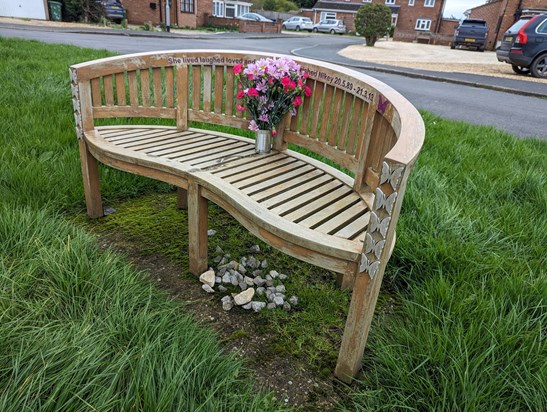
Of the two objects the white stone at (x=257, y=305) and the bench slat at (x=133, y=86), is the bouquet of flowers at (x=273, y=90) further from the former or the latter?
the white stone at (x=257, y=305)

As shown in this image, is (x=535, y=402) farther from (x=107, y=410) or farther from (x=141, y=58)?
(x=141, y=58)

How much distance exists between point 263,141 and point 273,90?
36 cm

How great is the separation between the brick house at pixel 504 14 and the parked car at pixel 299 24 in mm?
21903

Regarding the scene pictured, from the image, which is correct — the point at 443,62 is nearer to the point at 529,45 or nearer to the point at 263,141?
the point at 529,45

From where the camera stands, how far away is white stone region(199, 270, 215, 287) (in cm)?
246

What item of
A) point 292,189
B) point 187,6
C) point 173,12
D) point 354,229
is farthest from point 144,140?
point 187,6

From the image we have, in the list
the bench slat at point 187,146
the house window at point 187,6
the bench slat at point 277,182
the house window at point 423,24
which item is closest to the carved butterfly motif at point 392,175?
the bench slat at point 277,182

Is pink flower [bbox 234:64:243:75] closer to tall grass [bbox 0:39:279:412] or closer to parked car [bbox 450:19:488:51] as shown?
tall grass [bbox 0:39:279:412]

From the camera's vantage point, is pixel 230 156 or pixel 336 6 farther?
pixel 336 6

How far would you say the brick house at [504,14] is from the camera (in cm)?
2429

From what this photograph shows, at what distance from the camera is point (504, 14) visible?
25.4 metres

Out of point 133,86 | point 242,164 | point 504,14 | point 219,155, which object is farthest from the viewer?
point 504,14

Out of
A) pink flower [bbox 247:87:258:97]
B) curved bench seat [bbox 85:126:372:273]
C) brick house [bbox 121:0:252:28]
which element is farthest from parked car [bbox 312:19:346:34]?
pink flower [bbox 247:87:258:97]

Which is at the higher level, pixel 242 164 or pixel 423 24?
pixel 423 24
